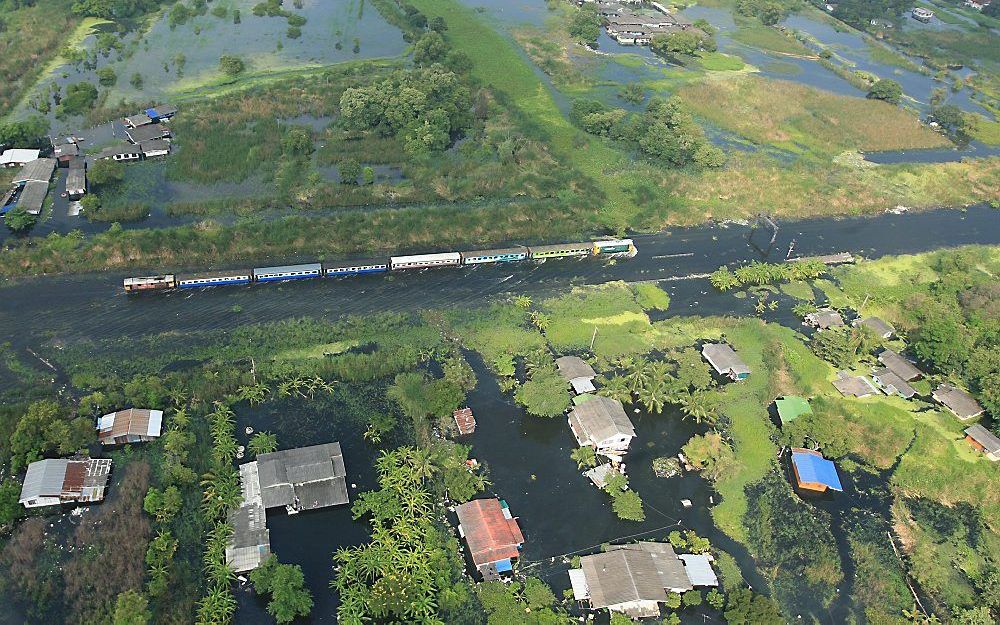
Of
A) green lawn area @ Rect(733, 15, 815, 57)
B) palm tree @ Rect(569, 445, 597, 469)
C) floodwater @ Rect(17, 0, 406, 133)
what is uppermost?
green lawn area @ Rect(733, 15, 815, 57)

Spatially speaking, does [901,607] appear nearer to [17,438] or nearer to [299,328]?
[299,328]

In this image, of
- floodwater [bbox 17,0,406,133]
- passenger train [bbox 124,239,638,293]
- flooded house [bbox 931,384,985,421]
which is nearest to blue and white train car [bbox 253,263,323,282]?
passenger train [bbox 124,239,638,293]

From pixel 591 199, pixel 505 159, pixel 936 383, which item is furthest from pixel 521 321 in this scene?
pixel 936 383

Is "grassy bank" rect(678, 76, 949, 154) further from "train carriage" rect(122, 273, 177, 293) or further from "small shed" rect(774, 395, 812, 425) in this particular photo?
"train carriage" rect(122, 273, 177, 293)

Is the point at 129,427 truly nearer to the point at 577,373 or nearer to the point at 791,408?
the point at 577,373

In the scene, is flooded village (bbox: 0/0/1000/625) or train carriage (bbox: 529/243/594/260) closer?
flooded village (bbox: 0/0/1000/625)

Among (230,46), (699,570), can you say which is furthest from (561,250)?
(230,46)

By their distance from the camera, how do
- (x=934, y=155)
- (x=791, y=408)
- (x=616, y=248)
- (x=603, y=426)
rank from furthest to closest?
(x=934, y=155), (x=616, y=248), (x=791, y=408), (x=603, y=426)
